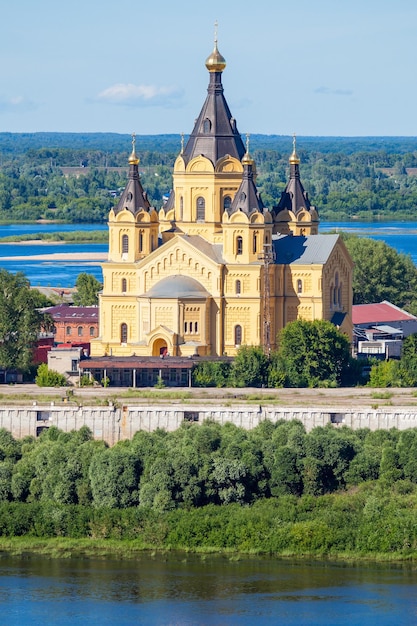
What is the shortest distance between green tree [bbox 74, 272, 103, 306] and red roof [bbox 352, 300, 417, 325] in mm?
8572

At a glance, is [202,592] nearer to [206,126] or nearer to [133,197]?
[133,197]

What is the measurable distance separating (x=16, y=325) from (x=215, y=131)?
275 inches

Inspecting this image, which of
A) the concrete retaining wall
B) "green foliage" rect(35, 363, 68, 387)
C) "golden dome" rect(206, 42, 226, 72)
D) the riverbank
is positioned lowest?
the riverbank

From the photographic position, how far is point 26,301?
55.2m

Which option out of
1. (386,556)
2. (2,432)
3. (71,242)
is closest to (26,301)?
(2,432)

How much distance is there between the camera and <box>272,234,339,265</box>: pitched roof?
54.3 metres

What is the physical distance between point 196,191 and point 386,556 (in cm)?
1727

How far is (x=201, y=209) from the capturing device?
2180 inches

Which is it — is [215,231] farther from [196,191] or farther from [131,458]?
[131,458]

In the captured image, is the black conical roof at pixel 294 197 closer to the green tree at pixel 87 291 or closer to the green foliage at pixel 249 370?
the green foliage at pixel 249 370

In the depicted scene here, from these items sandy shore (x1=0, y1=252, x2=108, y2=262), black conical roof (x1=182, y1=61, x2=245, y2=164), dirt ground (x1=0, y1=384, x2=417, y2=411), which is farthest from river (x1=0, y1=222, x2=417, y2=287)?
dirt ground (x1=0, y1=384, x2=417, y2=411)

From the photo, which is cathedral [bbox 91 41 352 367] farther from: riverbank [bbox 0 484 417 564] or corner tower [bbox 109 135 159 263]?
riverbank [bbox 0 484 417 564]

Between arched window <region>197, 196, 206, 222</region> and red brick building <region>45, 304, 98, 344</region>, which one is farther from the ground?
arched window <region>197, 196, 206, 222</region>

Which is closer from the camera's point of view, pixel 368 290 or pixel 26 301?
pixel 26 301
